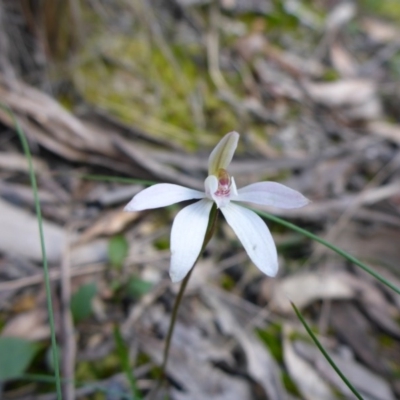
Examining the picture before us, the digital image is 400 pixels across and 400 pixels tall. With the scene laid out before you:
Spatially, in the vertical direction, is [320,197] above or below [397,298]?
above

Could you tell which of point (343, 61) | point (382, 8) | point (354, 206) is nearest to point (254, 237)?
point (354, 206)

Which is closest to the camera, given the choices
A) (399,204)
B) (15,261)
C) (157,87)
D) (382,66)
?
(15,261)

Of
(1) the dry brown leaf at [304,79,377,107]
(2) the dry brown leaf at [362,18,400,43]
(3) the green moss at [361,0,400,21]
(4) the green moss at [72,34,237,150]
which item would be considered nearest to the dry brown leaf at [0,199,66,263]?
(4) the green moss at [72,34,237,150]

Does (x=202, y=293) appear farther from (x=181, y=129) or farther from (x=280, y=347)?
(x=181, y=129)

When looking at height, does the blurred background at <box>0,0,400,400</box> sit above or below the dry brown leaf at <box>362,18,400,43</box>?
below

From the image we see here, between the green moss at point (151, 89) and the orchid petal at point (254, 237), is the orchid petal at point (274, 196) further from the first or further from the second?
the green moss at point (151, 89)

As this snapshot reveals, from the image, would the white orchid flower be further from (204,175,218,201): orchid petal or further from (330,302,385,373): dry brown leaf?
(330,302,385,373): dry brown leaf

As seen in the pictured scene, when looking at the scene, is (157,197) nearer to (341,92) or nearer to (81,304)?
(81,304)

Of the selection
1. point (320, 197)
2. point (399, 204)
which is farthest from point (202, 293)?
point (399, 204)

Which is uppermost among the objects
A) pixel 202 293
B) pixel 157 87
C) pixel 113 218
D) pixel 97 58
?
pixel 97 58
